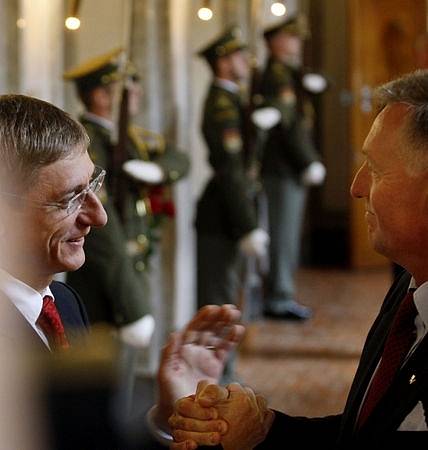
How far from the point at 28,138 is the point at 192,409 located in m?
0.56

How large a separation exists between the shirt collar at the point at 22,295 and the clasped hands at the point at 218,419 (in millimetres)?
313

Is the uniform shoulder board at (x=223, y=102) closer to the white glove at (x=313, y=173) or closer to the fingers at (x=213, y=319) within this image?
the white glove at (x=313, y=173)

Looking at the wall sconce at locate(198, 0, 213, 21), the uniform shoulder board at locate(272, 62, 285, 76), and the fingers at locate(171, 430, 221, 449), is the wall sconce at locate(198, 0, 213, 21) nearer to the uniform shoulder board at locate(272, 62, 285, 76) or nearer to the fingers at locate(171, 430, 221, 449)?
the uniform shoulder board at locate(272, 62, 285, 76)

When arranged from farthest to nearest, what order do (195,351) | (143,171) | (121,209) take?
(143,171), (121,209), (195,351)

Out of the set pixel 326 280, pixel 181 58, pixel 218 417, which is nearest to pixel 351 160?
pixel 326 280

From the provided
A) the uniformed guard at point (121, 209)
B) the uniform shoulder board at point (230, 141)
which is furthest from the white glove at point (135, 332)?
the uniform shoulder board at point (230, 141)

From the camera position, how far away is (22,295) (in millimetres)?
2018

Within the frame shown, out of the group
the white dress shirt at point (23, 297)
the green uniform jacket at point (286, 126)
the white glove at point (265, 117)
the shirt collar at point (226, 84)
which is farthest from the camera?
the green uniform jacket at point (286, 126)

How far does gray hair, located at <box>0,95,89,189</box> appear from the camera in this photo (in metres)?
1.93

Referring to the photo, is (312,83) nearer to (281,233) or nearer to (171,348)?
(281,233)

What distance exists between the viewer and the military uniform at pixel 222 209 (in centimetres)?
568

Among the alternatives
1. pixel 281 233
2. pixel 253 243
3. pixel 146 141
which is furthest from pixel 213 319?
pixel 281 233

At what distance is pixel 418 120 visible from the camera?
2.01 m

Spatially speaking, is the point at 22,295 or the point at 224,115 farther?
the point at 224,115
